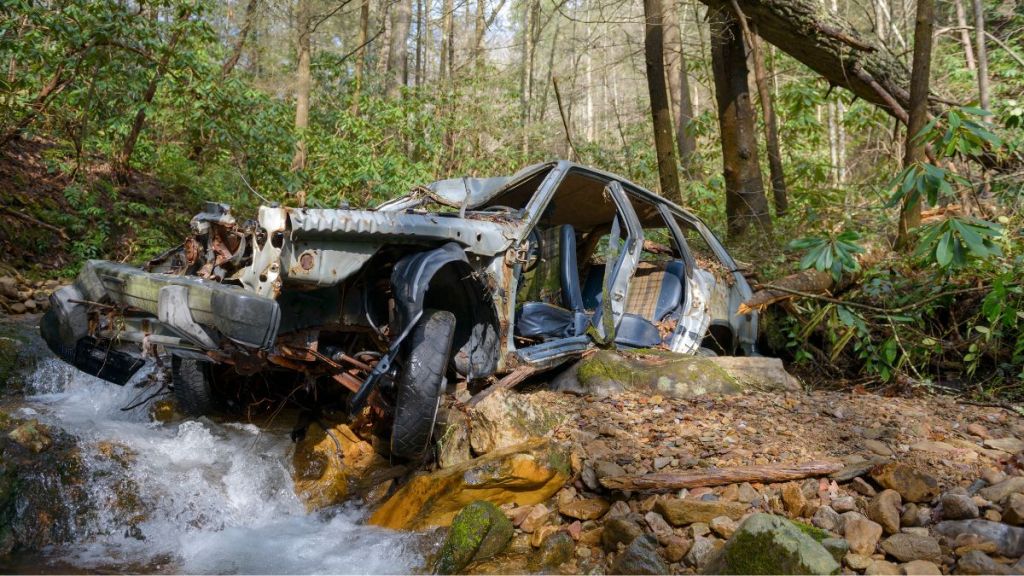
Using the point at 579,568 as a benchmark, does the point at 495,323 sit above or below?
above

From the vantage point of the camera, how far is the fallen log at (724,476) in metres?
3.30

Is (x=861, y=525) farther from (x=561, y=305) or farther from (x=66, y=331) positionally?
(x=66, y=331)

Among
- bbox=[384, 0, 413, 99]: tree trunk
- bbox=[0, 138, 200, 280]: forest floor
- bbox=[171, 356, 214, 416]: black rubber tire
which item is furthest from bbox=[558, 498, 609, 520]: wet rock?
bbox=[384, 0, 413, 99]: tree trunk

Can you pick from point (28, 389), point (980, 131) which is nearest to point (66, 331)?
point (28, 389)

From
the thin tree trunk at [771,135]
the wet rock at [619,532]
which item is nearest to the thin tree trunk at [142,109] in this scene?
the thin tree trunk at [771,135]

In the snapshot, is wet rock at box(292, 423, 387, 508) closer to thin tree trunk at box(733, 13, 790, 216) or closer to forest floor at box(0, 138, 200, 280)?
forest floor at box(0, 138, 200, 280)

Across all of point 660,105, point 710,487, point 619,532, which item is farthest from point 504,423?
point 660,105

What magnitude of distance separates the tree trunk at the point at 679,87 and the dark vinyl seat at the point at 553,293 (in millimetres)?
5846

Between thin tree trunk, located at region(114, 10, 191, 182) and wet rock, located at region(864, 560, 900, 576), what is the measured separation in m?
9.07

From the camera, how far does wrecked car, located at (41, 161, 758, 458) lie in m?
3.23

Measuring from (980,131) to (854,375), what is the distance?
2229 millimetres

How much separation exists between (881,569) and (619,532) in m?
1.02

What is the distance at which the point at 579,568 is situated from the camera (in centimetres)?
309

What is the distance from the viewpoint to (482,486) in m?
3.50
